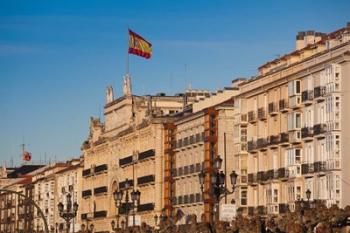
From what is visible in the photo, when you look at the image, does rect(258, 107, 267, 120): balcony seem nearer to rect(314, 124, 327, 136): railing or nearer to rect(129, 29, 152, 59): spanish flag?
rect(314, 124, 327, 136): railing

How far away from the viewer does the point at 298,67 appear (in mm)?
106500

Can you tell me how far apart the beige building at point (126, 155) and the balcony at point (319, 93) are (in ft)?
143

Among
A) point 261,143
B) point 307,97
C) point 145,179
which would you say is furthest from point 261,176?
point 145,179

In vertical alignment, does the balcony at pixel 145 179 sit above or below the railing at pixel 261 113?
below

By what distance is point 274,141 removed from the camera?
110938 mm

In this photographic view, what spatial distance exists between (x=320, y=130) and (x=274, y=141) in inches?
384

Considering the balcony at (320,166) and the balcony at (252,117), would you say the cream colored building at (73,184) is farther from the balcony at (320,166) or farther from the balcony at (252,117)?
the balcony at (320,166)

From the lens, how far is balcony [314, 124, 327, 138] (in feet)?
331

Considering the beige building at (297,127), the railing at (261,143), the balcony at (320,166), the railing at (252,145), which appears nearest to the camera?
the beige building at (297,127)

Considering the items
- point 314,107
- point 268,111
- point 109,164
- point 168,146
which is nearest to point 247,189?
point 268,111

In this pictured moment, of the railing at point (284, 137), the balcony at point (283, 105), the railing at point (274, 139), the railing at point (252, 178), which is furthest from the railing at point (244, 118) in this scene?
the railing at point (284, 137)

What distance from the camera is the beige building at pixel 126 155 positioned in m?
146

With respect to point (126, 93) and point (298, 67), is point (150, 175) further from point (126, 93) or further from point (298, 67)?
point (298, 67)

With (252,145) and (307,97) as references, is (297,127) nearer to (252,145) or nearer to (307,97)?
(307,97)
